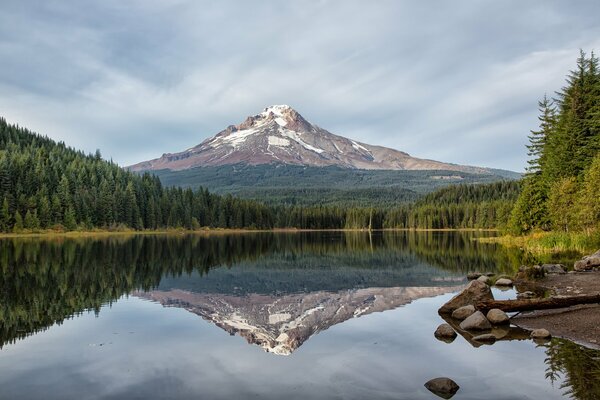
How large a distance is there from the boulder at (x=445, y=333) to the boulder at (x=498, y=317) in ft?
8.18

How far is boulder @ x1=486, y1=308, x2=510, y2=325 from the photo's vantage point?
19844 mm

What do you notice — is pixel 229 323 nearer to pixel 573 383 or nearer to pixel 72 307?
pixel 72 307

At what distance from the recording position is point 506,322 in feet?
65.4

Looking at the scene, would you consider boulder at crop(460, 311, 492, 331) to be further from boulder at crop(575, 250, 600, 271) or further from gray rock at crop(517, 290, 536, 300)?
boulder at crop(575, 250, 600, 271)

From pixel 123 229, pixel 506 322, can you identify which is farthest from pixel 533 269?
pixel 123 229

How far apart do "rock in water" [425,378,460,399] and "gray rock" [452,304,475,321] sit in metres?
9.49

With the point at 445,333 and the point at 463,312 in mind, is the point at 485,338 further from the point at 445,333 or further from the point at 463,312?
the point at 463,312

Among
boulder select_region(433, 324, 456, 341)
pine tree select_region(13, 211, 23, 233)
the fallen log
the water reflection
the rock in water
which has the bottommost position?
the water reflection

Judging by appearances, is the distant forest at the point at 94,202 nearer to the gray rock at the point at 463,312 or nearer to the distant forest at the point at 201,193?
the distant forest at the point at 201,193

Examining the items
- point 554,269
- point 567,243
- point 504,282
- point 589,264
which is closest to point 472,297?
point 504,282

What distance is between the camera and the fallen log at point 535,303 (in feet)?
70.0

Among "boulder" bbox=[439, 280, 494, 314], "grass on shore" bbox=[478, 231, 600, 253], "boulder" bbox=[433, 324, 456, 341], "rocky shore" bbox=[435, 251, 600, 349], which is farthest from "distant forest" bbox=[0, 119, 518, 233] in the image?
"boulder" bbox=[433, 324, 456, 341]

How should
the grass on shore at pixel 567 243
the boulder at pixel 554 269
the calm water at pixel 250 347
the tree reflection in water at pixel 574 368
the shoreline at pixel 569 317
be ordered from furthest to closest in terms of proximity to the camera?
the grass on shore at pixel 567 243 → the boulder at pixel 554 269 → the shoreline at pixel 569 317 → the calm water at pixel 250 347 → the tree reflection in water at pixel 574 368

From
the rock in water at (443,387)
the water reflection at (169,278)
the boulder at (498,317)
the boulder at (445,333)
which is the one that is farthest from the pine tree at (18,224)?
the rock in water at (443,387)
